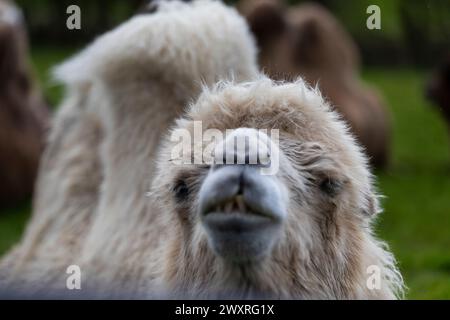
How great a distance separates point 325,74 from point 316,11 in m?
1.11

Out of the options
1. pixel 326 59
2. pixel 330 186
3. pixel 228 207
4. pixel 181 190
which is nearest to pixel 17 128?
pixel 326 59

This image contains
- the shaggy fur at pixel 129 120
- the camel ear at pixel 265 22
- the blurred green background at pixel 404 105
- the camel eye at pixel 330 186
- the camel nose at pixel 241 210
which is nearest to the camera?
the camel nose at pixel 241 210

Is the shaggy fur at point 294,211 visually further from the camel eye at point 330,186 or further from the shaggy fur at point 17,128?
the shaggy fur at point 17,128

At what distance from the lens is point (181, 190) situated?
3102mm

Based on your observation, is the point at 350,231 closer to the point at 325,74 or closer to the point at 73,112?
the point at 73,112

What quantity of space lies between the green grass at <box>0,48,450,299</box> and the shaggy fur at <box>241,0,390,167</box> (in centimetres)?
55

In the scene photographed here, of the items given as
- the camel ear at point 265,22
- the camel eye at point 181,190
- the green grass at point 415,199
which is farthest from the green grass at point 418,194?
Result: the camel ear at point 265,22

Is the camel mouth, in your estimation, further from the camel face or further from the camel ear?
the camel ear

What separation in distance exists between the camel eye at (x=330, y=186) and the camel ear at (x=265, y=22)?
29.6 feet

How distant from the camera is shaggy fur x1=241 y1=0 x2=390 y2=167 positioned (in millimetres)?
11359

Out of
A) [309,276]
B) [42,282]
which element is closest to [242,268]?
[309,276]

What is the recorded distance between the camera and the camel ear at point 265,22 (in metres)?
12.0

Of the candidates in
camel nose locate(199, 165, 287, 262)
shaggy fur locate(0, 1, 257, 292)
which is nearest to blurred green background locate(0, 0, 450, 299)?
shaggy fur locate(0, 1, 257, 292)

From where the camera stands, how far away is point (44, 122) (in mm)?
10344
